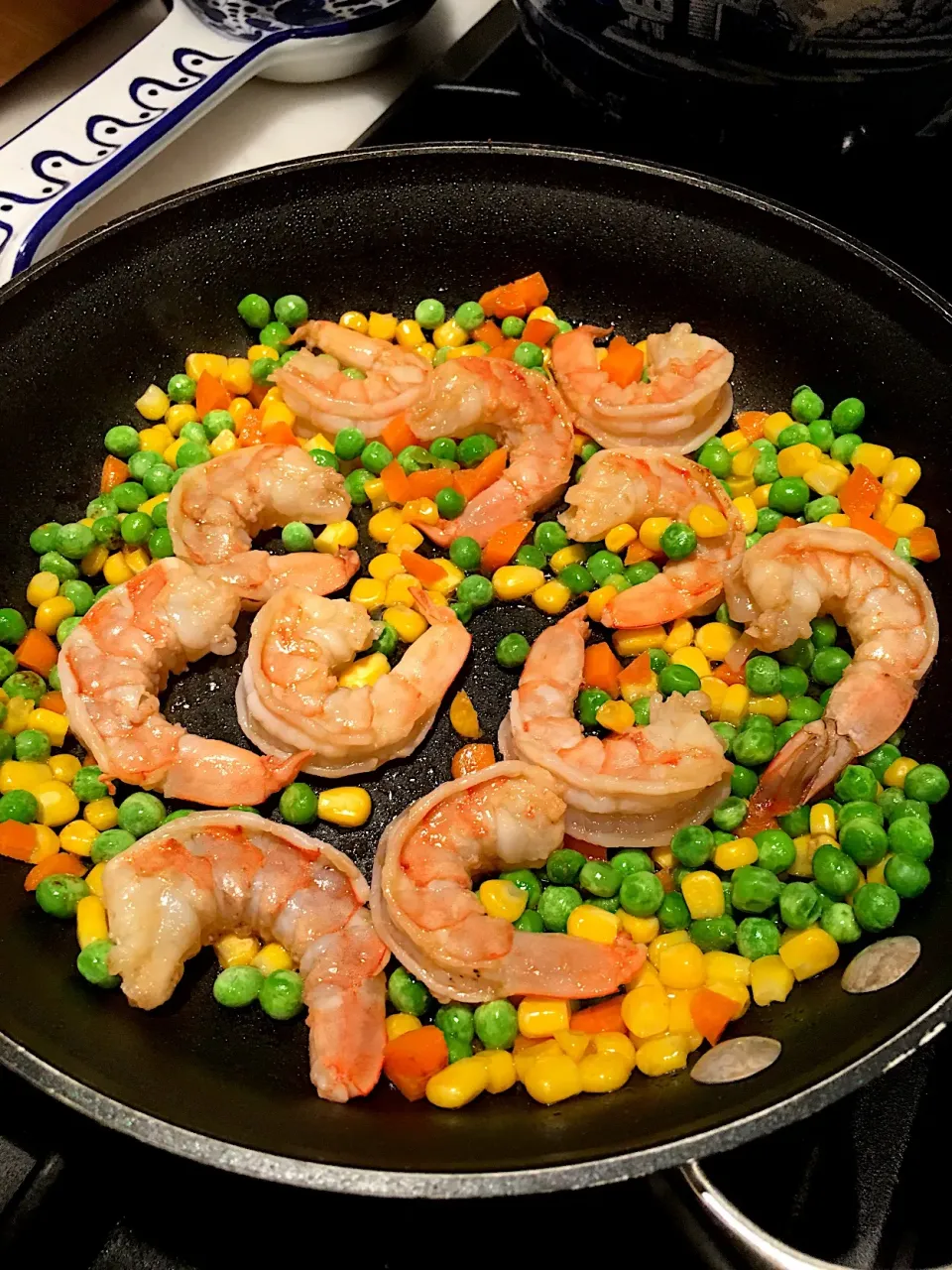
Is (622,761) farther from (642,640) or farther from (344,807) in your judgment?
(344,807)

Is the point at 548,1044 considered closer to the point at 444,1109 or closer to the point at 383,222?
the point at 444,1109

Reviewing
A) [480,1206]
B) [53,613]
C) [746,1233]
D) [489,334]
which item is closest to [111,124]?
[489,334]

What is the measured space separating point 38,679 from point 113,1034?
90 cm

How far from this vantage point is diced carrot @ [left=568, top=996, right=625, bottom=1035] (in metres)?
2.12

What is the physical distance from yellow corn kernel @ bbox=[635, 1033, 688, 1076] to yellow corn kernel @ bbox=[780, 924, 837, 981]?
0.29 m

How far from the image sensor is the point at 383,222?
315 cm

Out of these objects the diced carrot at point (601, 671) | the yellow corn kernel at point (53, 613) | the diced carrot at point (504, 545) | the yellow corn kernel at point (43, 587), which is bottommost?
the diced carrot at point (601, 671)

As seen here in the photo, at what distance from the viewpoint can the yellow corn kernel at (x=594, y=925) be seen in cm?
221

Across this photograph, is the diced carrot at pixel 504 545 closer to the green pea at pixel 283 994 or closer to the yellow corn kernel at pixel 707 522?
the yellow corn kernel at pixel 707 522

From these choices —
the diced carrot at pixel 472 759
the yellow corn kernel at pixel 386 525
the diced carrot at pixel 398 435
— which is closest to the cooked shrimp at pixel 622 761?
the diced carrot at pixel 472 759

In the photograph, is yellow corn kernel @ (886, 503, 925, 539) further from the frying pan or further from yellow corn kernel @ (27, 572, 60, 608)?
yellow corn kernel @ (27, 572, 60, 608)

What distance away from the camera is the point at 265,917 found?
7.14 feet

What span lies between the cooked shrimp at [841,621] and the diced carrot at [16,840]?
1561 mm

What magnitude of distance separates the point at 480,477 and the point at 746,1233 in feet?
6.04
